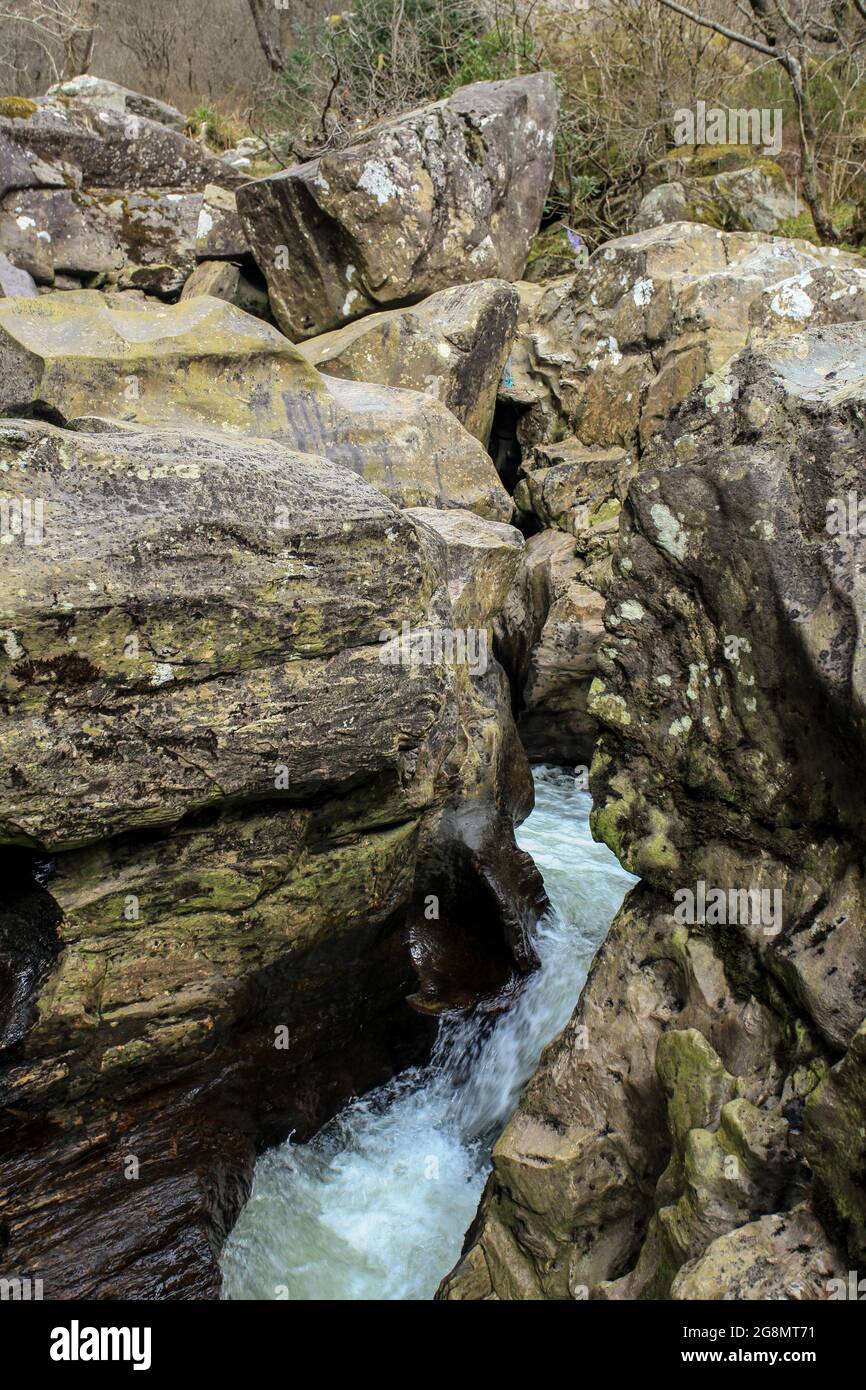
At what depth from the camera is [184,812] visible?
3.27 meters

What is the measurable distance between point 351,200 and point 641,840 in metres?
7.27

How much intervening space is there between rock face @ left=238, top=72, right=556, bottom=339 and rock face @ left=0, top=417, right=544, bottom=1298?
5.79 metres

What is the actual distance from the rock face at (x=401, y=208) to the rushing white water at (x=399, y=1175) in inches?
256

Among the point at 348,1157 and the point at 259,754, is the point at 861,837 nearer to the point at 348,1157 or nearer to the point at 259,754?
the point at 259,754

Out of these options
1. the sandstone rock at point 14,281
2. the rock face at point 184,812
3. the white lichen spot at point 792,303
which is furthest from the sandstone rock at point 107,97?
the rock face at point 184,812

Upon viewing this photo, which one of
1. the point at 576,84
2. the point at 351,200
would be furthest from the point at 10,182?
the point at 576,84

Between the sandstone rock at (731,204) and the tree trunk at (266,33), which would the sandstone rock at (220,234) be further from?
the tree trunk at (266,33)

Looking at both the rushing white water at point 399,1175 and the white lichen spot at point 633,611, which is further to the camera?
the rushing white water at point 399,1175

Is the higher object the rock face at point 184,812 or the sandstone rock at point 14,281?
the sandstone rock at point 14,281

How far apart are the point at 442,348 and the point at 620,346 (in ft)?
4.92

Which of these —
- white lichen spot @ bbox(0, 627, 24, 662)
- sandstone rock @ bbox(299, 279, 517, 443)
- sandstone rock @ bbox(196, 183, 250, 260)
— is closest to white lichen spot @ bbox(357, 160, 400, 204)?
sandstone rock @ bbox(299, 279, 517, 443)

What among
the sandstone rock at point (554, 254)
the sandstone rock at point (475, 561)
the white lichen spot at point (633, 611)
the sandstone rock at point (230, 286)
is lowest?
the sandstone rock at point (475, 561)

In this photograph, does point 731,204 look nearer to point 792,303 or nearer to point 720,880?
point 792,303

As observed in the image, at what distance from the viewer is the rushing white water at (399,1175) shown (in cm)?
371
